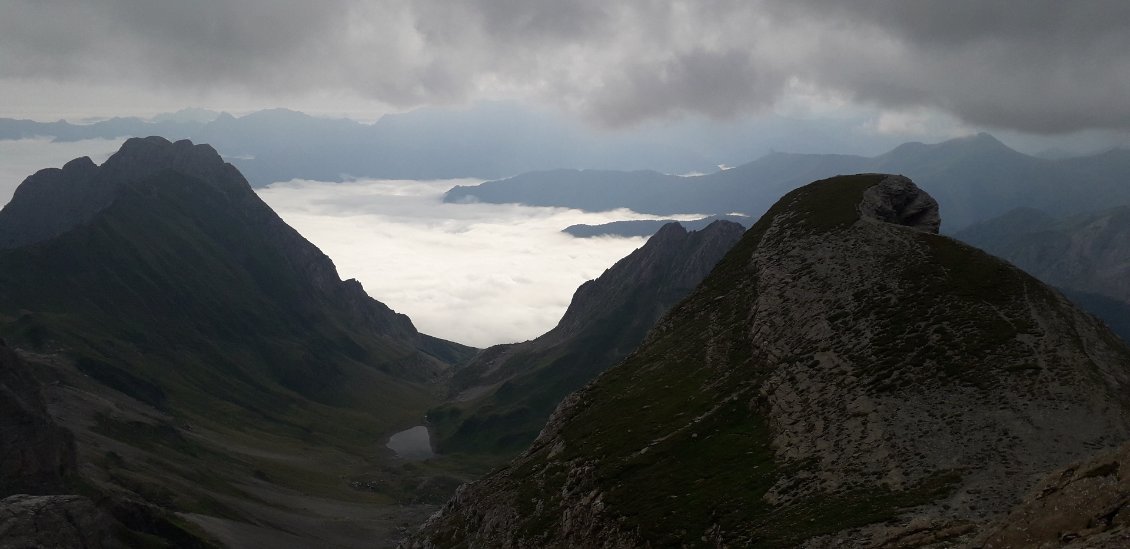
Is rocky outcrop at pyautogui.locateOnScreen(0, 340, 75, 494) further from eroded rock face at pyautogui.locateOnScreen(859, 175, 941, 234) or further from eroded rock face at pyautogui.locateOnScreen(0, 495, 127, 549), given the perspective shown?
eroded rock face at pyautogui.locateOnScreen(859, 175, 941, 234)

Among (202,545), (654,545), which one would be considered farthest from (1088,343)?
(202,545)

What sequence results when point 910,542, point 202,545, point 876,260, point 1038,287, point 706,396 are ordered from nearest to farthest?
point 910,542
point 1038,287
point 706,396
point 876,260
point 202,545

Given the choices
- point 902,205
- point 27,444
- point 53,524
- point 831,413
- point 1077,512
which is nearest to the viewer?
point 1077,512

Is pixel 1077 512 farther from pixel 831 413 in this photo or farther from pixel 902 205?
pixel 902 205

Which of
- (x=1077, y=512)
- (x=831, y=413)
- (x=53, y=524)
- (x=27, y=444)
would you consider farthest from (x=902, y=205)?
(x=27, y=444)

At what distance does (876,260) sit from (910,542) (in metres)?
54.0

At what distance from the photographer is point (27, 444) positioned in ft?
518

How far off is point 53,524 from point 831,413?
113 metres

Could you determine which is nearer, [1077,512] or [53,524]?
[1077,512]

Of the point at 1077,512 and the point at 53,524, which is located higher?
the point at 1077,512

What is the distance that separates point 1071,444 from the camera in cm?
5769

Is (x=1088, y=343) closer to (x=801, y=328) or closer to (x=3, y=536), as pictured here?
(x=801, y=328)

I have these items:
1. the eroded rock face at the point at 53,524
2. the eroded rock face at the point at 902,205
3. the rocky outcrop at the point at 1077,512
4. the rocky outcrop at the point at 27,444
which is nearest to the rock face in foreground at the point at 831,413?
the eroded rock face at the point at 902,205

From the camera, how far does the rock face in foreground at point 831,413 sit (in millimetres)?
57531
